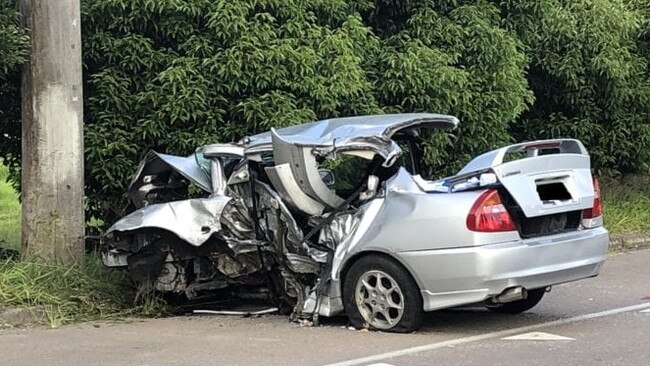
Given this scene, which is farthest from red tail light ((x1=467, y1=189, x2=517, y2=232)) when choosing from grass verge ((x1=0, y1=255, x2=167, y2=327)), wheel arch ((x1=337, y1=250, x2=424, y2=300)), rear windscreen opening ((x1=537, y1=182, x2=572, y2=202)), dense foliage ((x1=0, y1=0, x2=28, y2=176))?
dense foliage ((x1=0, y1=0, x2=28, y2=176))

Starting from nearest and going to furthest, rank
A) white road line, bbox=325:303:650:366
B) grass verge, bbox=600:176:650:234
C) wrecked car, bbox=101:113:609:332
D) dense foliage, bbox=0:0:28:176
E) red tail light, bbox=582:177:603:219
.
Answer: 1. white road line, bbox=325:303:650:366
2. wrecked car, bbox=101:113:609:332
3. red tail light, bbox=582:177:603:219
4. dense foliage, bbox=0:0:28:176
5. grass verge, bbox=600:176:650:234

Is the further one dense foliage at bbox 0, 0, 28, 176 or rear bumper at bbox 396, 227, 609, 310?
dense foliage at bbox 0, 0, 28, 176

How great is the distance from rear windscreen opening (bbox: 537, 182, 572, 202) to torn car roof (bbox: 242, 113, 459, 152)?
1096mm

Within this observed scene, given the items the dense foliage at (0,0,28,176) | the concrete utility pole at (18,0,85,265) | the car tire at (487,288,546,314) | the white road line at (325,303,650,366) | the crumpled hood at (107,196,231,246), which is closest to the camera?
the white road line at (325,303,650,366)

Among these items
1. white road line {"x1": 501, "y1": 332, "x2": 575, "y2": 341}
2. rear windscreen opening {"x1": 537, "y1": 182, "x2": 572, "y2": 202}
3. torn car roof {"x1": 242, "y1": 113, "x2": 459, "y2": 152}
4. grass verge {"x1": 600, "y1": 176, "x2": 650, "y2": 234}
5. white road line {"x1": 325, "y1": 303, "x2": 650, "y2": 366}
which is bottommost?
white road line {"x1": 501, "y1": 332, "x2": 575, "y2": 341}

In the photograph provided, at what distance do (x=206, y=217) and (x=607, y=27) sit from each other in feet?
26.4

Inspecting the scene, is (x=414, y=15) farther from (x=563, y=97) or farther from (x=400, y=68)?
(x=563, y=97)

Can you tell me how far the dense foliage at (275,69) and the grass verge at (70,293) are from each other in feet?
5.99

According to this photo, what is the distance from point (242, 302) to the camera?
28.6 ft

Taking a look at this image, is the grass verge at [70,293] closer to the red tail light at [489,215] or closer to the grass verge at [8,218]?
the grass verge at [8,218]

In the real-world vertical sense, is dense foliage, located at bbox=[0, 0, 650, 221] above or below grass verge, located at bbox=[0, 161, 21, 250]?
above

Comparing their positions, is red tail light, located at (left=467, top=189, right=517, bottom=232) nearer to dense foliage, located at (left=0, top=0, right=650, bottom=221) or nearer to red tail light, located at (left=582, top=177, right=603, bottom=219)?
red tail light, located at (left=582, top=177, right=603, bottom=219)

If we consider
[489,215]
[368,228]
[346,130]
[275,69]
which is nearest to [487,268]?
[489,215]

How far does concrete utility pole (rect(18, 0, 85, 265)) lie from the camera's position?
29.5 feet
